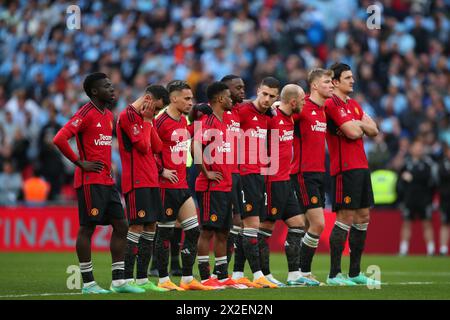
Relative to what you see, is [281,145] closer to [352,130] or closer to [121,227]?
[352,130]

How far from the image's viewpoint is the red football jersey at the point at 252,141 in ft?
48.7

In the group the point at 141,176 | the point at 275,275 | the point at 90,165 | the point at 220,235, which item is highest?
the point at 90,165

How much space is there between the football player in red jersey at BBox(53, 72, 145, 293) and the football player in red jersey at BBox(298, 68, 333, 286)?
109 inches

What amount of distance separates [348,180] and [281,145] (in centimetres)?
104

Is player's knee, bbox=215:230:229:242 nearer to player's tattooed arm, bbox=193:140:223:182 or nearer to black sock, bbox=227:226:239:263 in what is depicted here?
player's tattooed arm, bbox=193:140:223:182

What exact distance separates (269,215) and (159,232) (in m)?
1.50

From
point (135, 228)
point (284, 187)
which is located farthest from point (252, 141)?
point (135, 228)

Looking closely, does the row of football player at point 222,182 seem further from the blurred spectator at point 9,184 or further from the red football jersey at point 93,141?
the blurred spectator at point 9,184

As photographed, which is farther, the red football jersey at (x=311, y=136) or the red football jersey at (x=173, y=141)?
the red football jersey at (x=311, y=136)

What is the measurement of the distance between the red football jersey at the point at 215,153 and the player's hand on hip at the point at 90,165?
1424mm

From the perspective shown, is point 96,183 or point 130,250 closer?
point 96,183

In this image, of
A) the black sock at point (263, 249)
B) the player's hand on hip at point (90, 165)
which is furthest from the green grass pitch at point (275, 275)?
the player's hand on hip at point (90, 165)

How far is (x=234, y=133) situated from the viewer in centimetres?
1468

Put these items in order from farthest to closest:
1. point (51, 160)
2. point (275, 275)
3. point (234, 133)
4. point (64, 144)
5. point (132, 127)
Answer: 1. point (51, 160)
2. point (275, 275)
3. point (234, 133)
4. point (132, 127)
5. point (64, 144)
